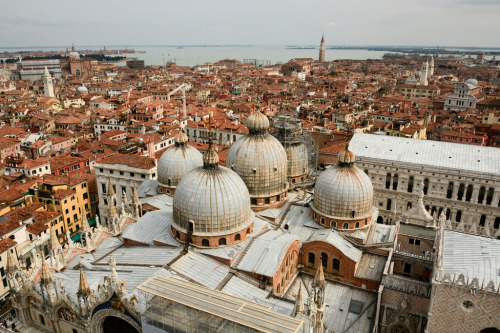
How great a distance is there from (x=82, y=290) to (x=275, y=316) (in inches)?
397

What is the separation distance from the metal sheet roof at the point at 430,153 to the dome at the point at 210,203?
62.3ft

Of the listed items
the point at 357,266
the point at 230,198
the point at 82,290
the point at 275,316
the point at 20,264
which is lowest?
the point at 20,264

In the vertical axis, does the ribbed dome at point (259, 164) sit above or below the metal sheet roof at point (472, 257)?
above

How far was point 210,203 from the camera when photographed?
23.0 meters

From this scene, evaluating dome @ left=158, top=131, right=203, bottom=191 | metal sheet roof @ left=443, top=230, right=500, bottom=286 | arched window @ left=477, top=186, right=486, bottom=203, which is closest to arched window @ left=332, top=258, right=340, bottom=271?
metal sheet roof @ left=443, top=230, right=500, bottom=286

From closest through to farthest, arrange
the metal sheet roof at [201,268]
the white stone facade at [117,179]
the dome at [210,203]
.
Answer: the metal sheet roof at [201,268]
the dome at [210,203]
the white stone facade at [117,179]

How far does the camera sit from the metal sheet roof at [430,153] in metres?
34.5

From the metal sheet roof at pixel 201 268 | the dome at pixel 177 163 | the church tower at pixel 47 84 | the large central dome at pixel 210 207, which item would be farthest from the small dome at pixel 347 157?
the church tower at pixel 47 84

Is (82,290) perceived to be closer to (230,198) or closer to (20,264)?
(230,198)

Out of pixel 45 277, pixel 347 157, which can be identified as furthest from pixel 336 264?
pixel 45 277

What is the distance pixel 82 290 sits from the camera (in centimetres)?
1872

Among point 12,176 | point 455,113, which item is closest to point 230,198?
point 12,176

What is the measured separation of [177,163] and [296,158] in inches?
412

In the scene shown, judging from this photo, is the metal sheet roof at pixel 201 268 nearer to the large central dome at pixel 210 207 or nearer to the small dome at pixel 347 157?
the large central dome at pixel 210 207
